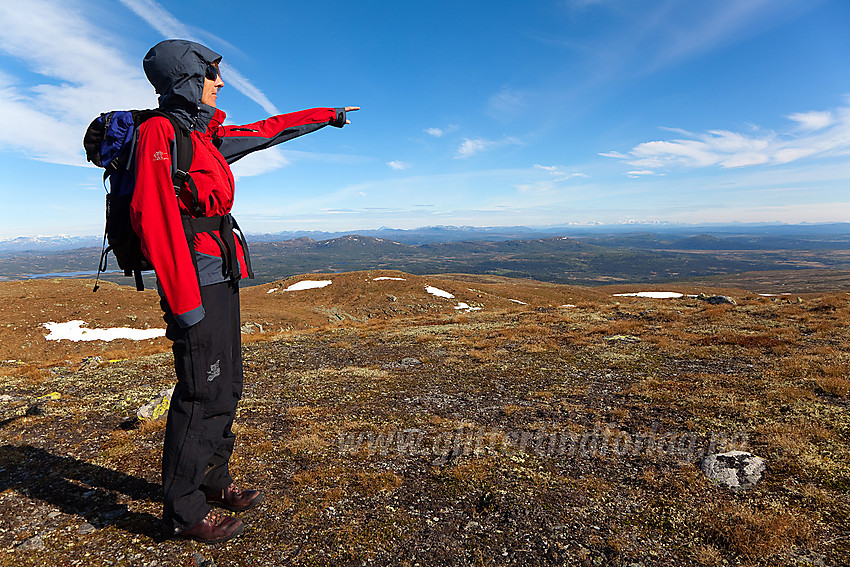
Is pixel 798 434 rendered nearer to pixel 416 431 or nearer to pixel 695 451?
pixel 695 451

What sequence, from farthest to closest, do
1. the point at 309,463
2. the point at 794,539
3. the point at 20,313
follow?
1. the point at 20,313
2. the point at 309,463
3. the point at 794,539

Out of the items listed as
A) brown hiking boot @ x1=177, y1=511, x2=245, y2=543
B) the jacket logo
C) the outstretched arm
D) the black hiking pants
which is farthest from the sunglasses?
brown hiking boot @ x1=177, y1=511, x2=245, y2=543

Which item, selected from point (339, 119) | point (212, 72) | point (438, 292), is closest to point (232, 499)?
point (212, 72)

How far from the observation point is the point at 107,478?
17.7 ft

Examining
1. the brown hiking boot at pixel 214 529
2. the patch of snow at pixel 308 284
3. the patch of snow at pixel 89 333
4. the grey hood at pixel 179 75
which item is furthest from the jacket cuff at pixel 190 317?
the patch of snow at pixel 308 284

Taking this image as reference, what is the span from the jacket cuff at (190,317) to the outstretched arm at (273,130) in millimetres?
2112

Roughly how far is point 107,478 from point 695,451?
29.6 feet

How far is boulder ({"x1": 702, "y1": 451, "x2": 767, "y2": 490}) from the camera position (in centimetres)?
520

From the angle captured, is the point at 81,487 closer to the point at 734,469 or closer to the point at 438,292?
the point at 734,469

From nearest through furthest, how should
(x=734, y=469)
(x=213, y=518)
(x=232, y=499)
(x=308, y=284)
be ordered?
1. (x=213, y=518)
2. (x=232, y=499)
3. (x=734, y=469)
4. (x=308, y=284)

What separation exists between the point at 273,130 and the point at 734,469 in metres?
8.15

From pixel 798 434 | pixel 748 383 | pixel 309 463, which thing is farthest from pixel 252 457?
pixel 748 383

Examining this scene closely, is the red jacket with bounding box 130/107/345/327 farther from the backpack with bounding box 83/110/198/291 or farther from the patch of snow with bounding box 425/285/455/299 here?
the patch of snow with bounding box 425/285/455/299

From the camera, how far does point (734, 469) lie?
18.1 feet
